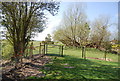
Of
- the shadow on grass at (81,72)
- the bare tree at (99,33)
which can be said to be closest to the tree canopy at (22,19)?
the shadow on grass at (81,72)

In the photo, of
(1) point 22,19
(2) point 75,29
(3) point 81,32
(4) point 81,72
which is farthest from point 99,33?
(1) point 22,19

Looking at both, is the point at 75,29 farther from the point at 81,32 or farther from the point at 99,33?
the point at 99,33

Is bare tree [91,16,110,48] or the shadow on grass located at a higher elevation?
bare tree [91,16,110,48]

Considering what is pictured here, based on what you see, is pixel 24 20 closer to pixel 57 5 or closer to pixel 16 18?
pixel 16 18

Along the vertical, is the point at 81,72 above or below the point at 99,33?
below

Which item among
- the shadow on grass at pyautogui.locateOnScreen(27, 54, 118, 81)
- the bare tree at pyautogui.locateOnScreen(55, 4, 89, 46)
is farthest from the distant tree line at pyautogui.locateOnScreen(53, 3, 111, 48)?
the shadow on grass at pyautogui.locateOnScreen(27, 54, 118, 81)

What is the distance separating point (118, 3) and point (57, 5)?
1212 mm

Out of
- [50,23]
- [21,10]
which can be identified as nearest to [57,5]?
[50,23]

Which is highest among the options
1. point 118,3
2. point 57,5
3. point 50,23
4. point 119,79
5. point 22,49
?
point 57,5

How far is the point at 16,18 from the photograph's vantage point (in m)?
1.88

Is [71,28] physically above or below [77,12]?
below

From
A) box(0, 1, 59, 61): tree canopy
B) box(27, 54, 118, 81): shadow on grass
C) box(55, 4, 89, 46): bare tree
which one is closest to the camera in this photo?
box(27, 54, 118, 81): shadow on grass

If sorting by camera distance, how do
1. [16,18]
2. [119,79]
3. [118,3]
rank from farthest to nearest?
1. [16,18]
2. [118,3]
3. [119,79]

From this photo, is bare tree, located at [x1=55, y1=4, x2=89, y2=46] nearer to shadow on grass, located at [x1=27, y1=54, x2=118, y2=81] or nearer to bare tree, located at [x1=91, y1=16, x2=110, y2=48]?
bare tree, located at [x1=91, y1=16, x2=110, y2=48]
